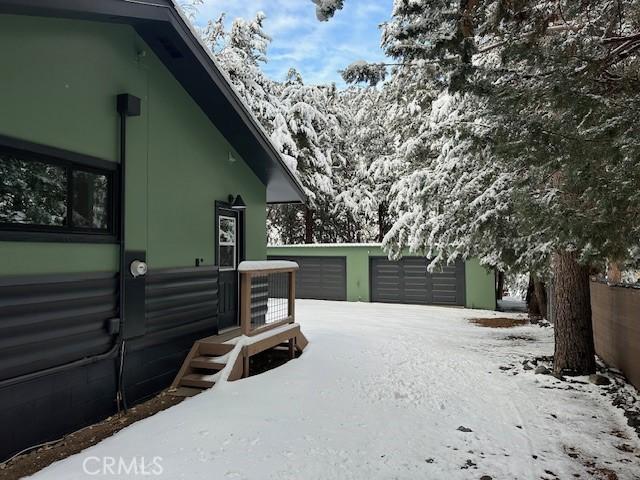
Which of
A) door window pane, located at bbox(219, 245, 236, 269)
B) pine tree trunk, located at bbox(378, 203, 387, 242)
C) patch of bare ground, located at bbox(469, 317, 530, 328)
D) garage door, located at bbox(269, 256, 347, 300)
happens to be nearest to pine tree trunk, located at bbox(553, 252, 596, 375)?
patch of bare ground, located at bbox(469, 317, 530, 328)

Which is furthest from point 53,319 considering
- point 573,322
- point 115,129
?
point 573,322

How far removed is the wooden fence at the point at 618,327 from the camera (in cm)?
572

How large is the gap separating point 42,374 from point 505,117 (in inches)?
187

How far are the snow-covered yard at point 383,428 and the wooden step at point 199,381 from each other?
0.25 meters

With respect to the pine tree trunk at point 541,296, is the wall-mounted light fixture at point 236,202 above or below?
above

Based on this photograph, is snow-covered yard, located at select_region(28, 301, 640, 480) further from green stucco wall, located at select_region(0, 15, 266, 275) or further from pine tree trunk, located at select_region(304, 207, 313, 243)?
pine tree trunk, located at select_region(304, 207, 313, 243)

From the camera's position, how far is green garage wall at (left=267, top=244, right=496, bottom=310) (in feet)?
46.8

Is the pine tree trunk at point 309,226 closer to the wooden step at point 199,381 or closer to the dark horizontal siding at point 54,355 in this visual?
the wooden step at point 199,381

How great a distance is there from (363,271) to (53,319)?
12.7m

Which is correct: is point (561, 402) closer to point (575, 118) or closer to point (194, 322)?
point (575, 118)

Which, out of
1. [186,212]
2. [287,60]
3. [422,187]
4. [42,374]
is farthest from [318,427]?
[287,60]

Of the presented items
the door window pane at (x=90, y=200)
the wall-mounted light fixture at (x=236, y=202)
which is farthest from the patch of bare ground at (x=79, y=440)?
the wall-mounted light fixture at (x=236, y=202)

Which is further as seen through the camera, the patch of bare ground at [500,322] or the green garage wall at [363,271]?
the green garage wall at [363,271]

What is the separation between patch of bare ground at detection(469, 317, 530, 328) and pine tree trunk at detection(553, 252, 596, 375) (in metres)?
4.55
